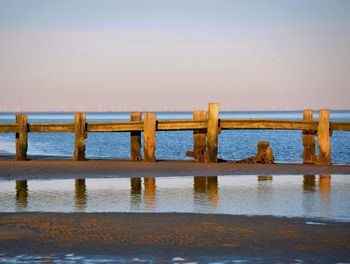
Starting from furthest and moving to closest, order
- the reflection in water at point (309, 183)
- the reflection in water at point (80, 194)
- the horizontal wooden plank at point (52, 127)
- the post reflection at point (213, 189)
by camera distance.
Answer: the horizontal wooden plank at point (52, 127)
the reflection in water at point (309, 183)
the post reflection at point (213, 189)
the reflection in water at point (80, 194)

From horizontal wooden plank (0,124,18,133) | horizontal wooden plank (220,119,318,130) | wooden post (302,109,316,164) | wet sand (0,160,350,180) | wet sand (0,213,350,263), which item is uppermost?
horizontal wooden plank (220,119,318,130)

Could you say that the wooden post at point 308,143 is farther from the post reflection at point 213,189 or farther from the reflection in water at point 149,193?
the reflection in water at point 149,193

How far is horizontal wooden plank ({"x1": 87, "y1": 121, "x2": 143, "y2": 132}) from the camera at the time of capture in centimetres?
2319

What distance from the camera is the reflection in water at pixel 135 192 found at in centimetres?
1303

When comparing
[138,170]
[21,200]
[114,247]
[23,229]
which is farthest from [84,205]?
[138,170]

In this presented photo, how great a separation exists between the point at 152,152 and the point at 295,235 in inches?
542

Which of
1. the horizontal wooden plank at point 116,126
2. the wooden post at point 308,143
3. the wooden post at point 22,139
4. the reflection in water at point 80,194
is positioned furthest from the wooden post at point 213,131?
the reflection in water at point 80,194

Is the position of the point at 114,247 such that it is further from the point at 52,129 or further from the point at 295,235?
the point at 52,129

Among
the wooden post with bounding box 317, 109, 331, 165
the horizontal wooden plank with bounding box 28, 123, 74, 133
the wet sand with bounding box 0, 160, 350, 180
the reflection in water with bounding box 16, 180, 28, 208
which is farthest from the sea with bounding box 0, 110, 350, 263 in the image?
the horizontal wooden plank with bounding box 28, 123, 74, 133

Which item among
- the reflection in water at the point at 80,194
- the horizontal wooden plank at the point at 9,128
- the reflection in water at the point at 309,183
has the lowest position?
the reflection in water at the point at 80,194

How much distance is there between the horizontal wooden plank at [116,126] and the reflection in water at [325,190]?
705 centimetres

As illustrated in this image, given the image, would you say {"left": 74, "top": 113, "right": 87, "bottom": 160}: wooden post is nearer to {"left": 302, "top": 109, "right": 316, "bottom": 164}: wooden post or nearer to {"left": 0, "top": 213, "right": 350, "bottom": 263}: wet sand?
{"left": 302, "top": 109, "right": 316, "bottom": 164}: wooden post

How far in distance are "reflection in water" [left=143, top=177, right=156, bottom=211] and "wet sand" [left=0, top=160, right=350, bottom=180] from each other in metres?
1.52

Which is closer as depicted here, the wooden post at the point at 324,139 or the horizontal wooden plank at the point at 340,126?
the wooden post at the point at 324,139
